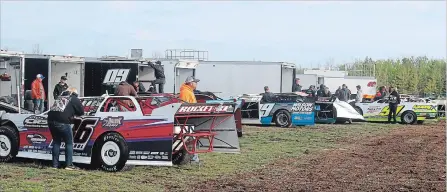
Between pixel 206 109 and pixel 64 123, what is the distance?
2495mm

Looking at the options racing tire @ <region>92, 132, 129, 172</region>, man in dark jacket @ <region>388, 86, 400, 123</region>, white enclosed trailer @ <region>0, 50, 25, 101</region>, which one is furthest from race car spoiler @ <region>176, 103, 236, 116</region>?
man in dark jacket @ <region>388, 86, 400, 123</region>

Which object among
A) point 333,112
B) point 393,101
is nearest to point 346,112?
point 333,112

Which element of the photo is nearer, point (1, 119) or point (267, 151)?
point (1, 119)

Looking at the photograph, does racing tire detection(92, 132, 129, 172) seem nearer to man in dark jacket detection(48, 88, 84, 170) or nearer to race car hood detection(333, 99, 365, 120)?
man in dark jacket detection(48, 88, 84, 170)

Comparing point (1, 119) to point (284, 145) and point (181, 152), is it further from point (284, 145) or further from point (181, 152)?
point (284, 145)

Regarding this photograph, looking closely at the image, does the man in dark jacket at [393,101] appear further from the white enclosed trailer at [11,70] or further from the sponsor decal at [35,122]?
the sponsor decal at [35,122]

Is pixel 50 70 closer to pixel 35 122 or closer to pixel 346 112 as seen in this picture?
pixel 35 122

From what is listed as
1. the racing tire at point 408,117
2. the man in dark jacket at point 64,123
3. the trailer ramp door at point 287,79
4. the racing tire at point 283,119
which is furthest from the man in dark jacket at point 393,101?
the man in dark jacket at point 64,123

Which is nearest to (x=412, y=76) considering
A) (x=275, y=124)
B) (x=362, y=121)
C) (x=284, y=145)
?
(x=362, y=121)

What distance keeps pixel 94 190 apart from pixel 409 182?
531 centimetres

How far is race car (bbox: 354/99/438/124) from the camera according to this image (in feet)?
95.1

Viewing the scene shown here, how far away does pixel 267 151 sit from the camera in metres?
16.0

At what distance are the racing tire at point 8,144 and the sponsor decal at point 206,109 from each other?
3.12 meters

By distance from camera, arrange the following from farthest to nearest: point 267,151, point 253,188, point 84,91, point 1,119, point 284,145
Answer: point 84,91 < point 284,145 < point 267,151 < point 1,119 < point 253,188
